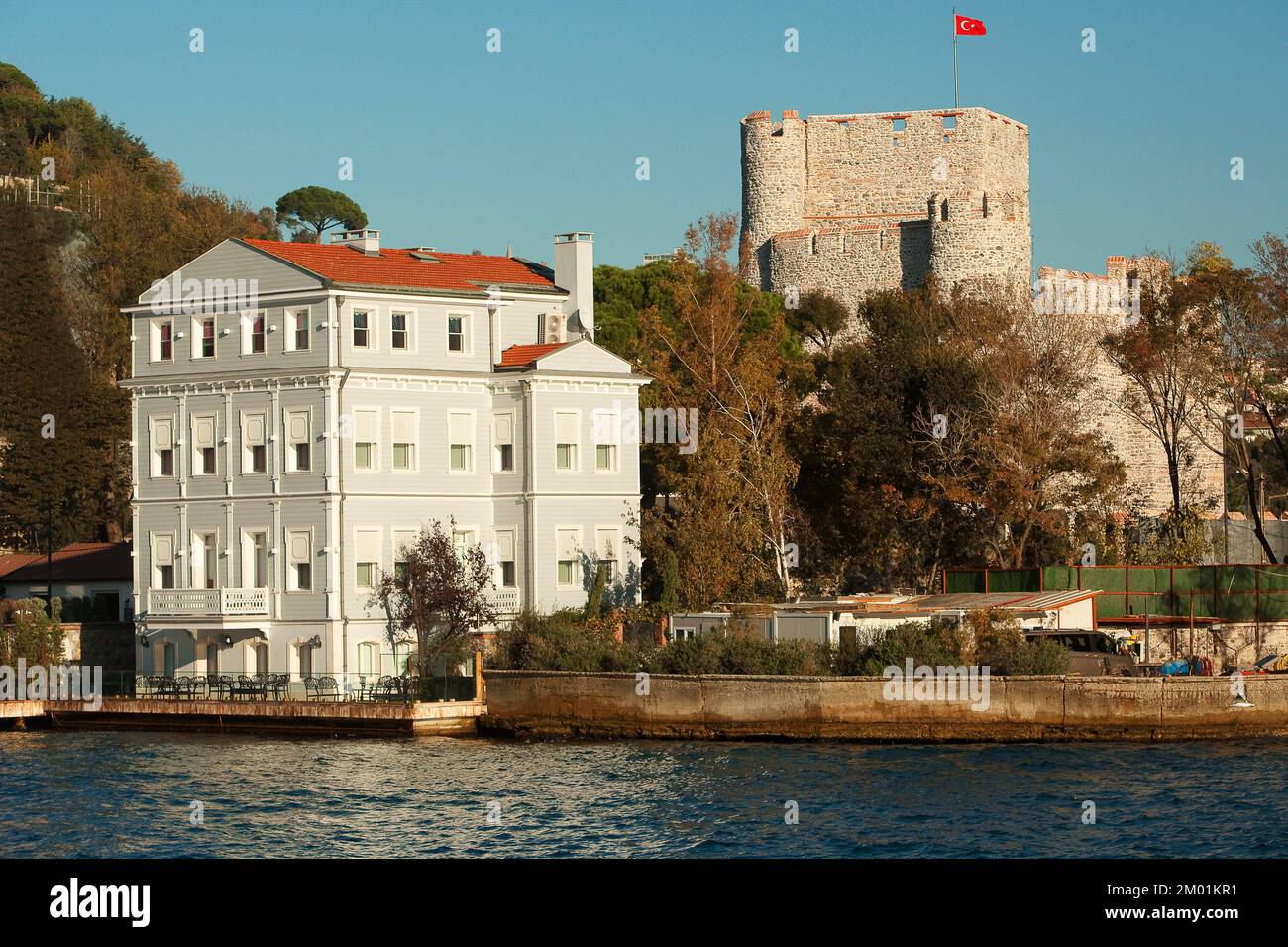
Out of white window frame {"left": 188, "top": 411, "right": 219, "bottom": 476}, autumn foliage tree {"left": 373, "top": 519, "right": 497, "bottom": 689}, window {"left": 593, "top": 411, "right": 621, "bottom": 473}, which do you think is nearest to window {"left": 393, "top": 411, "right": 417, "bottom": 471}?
autumn foliage tree {"left": 373, "top": 519, "right": 497, "bottom": 689}

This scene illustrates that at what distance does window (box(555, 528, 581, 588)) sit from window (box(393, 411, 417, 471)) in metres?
4.54

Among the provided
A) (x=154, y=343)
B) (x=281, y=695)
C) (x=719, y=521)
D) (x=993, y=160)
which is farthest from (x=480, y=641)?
(x=993, y=160)

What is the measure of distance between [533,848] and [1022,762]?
13.0 metres

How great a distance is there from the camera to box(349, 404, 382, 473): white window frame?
49781mm

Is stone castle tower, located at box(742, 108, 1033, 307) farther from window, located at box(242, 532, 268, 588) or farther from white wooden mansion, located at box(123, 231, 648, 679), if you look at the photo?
window, located at box(242, 532, 268, 588)

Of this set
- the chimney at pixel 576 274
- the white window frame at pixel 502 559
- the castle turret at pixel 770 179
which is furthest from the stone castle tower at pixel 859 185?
the white window frame at pixel 502 559

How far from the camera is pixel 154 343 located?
2076 inches

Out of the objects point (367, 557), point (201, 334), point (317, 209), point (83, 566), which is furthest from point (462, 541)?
point (317, 209)

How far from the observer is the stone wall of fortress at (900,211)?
255 feet

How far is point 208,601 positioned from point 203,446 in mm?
4540

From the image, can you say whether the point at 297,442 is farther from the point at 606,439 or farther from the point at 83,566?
the point at 83,566

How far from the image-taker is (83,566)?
62.1 meters

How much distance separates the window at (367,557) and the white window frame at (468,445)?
9.92 feet
